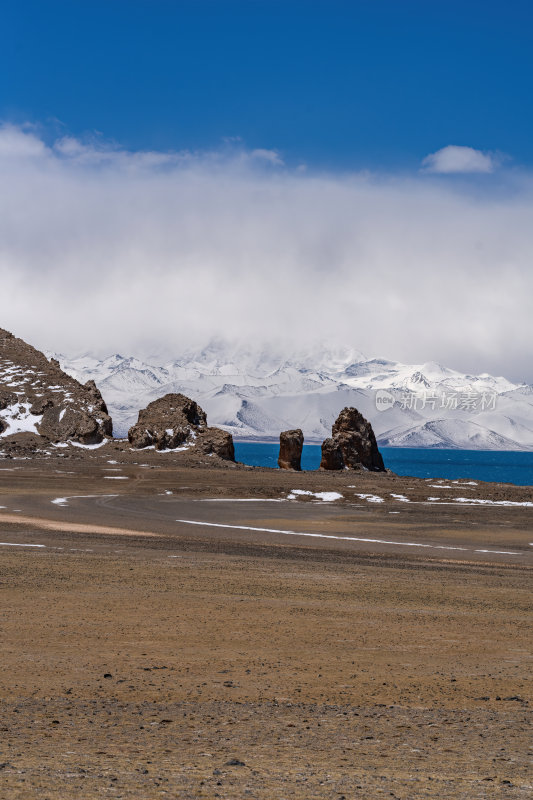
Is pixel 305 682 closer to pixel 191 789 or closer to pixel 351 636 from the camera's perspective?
pixel 351 636

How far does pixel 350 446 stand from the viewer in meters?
89.1

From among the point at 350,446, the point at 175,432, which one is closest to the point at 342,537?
the point at 350,446

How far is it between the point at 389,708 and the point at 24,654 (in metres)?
5.35

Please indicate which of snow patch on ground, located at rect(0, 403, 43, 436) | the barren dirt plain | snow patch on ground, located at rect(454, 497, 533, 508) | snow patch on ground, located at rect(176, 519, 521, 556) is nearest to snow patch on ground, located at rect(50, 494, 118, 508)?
snow patch on ground, located at rect(176, 519, 521, 556)

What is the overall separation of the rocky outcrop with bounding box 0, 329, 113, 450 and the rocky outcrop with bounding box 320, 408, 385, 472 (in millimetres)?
28239

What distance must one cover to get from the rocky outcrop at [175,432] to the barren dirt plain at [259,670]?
61.0m

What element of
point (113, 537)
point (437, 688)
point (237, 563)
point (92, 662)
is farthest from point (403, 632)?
point (113, 537)

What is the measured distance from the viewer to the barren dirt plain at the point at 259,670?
7.33 metres

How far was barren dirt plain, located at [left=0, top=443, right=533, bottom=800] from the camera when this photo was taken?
7.33 metres

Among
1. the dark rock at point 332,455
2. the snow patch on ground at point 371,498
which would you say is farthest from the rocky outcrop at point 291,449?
the snow patch on ground at point 371,498

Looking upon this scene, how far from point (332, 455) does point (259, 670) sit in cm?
7620

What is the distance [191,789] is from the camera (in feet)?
22.4

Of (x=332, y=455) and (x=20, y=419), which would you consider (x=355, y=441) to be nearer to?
(x=332, y=455)

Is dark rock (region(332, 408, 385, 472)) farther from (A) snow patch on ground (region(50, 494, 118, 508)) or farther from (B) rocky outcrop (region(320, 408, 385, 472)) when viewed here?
(A) snow patch on ground (region(50, 494, 118, 508))
